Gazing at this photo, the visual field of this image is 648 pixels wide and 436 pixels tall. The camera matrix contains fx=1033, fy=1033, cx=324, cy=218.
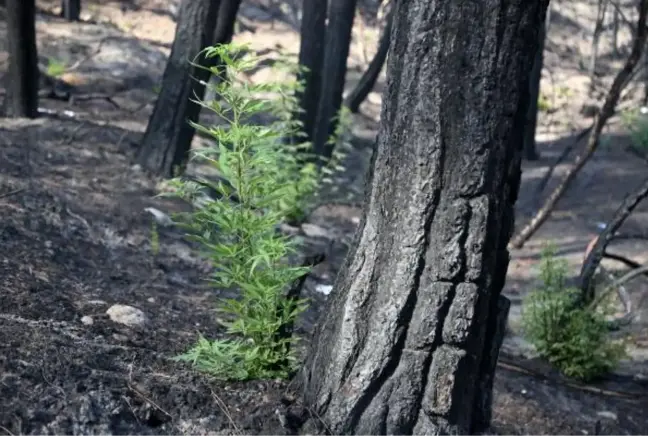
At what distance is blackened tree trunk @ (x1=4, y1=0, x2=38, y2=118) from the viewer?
1040 centimetres

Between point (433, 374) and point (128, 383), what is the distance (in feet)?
3.96

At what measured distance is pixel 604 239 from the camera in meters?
7.89

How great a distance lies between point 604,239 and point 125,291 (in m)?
3.69

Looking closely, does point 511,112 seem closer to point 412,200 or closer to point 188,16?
point 412,200

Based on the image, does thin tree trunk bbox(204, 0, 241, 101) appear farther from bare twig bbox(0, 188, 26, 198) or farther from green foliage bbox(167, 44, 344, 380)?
green foliage bbox(167, 44, 344, 380)

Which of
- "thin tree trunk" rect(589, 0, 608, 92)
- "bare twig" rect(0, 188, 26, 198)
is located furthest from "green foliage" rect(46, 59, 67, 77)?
"thin tree trunk" rect(589, 0, 608, 92)

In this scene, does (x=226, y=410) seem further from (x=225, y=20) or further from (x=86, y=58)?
(x=86, y=58)

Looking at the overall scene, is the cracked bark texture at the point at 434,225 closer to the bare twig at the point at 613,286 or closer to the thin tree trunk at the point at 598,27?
the bare twig at the point at 613,286

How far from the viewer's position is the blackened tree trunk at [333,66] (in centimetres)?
1603

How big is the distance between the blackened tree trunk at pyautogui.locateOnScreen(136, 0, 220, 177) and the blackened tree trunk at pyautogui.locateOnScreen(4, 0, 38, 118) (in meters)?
1.46

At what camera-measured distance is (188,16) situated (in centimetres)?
997

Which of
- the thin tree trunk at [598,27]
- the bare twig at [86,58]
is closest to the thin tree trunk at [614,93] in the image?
the thin tree trunk at [598,27]

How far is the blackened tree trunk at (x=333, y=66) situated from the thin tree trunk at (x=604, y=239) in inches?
328

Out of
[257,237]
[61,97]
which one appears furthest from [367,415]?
[61,97]
